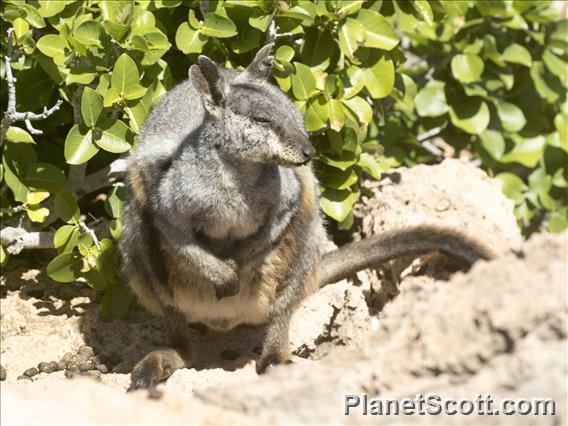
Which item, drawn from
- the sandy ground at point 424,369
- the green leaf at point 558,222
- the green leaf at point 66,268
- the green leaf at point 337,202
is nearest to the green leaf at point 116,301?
the green leaf at point 66,268

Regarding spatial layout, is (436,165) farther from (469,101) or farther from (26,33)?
(26,33)

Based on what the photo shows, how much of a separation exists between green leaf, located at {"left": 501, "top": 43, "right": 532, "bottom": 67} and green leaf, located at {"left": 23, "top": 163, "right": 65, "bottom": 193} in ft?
11.3

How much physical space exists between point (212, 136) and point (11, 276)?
227cm

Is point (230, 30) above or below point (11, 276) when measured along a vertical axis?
above

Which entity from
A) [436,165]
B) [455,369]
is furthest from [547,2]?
[455,369]

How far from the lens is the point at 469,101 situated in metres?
7.44

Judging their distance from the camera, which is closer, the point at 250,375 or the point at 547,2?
the point at 250,375

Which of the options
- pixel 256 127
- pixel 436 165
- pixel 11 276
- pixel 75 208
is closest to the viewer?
pixel 256 127

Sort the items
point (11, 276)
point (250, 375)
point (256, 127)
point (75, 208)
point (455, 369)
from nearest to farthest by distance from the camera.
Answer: point (455, 369)
point (256, 127)
point (250, 375)
point (75, 208)
point (11, 276)

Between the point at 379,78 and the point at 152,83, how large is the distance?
1.45 meters

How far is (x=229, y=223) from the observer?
508 centimetres

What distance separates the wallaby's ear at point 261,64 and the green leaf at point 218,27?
0.52 meters

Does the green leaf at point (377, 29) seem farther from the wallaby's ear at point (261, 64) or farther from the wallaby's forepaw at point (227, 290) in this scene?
the wallaby's forepaw at point (227, 290)

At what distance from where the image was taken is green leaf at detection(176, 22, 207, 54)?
5746 millimetres
